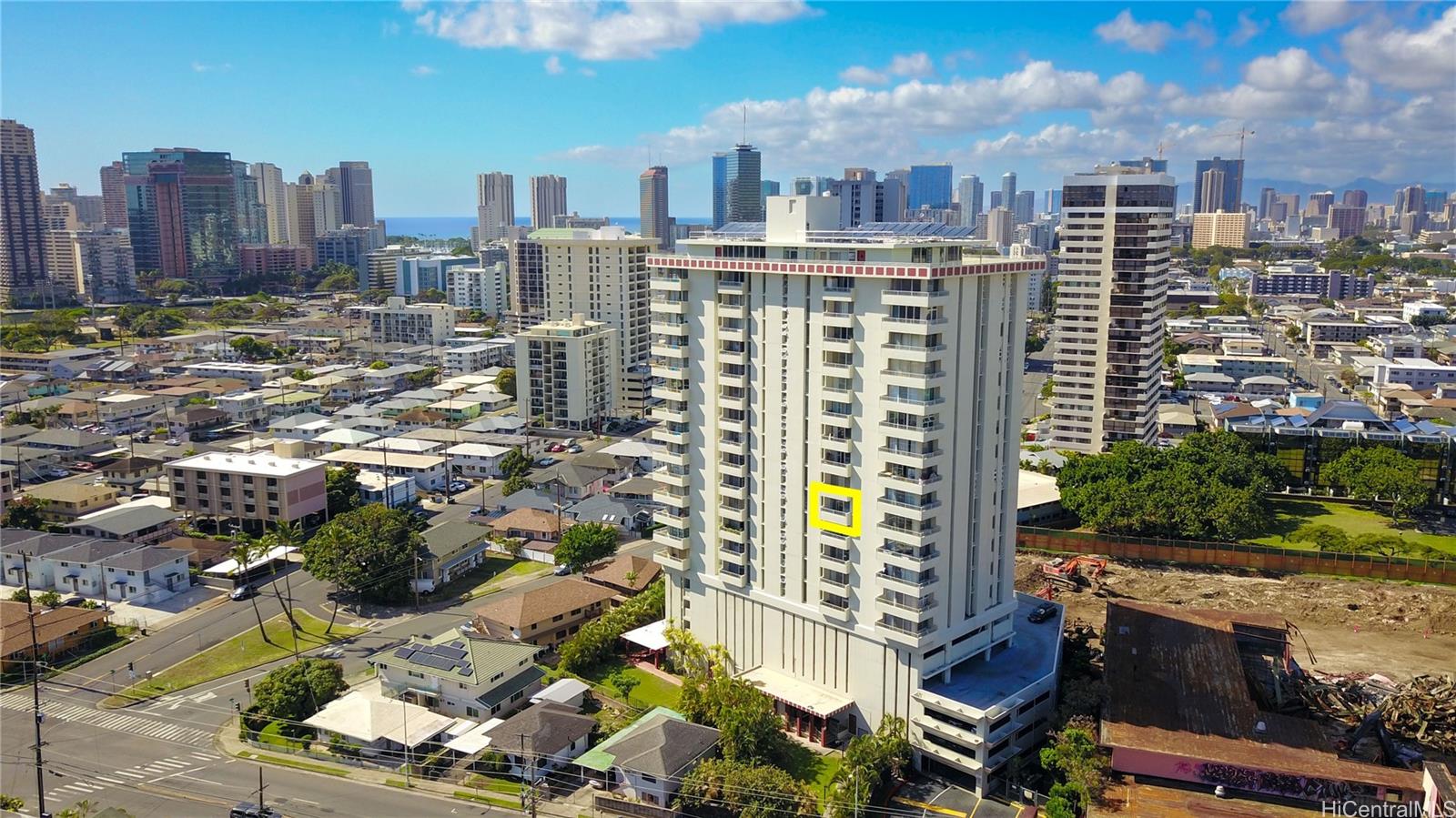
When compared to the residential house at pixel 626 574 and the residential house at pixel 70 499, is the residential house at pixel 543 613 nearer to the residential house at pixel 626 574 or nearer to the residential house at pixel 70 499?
the residential house at pixel 626 574

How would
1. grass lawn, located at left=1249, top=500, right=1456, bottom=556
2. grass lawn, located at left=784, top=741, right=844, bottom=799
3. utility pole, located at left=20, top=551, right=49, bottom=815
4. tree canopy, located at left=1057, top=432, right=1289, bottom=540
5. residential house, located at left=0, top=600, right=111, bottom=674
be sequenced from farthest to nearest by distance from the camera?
grass lawn, located at left=1249, top=500, right=1456, bottom=556 < tree canopy, located at left=1057, top=432, right=1289, bottom=540 < residential house, located at left=0, top=600, right=111, bottom=674 < grass lawn, located at left=784, top=741, right=844, bottom=799 < utility pole, located at left=20, top=551, right=49, bottom=815

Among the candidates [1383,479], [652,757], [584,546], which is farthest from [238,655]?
[1383,479]

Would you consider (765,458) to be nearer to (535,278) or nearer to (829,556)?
(829,556)

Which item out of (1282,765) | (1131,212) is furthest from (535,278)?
(1282,765)

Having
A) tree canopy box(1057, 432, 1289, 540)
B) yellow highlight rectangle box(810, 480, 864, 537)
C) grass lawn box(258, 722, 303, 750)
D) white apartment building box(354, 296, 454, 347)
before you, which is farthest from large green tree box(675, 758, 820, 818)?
white apartment building box(354, 296, 454, 347)

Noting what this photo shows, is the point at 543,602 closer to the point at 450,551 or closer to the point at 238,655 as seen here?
the point at 450,551

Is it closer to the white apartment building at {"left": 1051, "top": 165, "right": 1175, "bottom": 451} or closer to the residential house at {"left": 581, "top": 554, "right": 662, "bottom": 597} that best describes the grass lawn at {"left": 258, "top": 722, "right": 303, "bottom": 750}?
the residential house at {"left": 581, "top": 554, "right": 662, "bottom": 597}

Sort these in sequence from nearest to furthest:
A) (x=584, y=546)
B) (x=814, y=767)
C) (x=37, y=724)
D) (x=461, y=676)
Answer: (x=37, y=724), (x=814, y=767), (x=461, y=676), (x=584, y=546)
